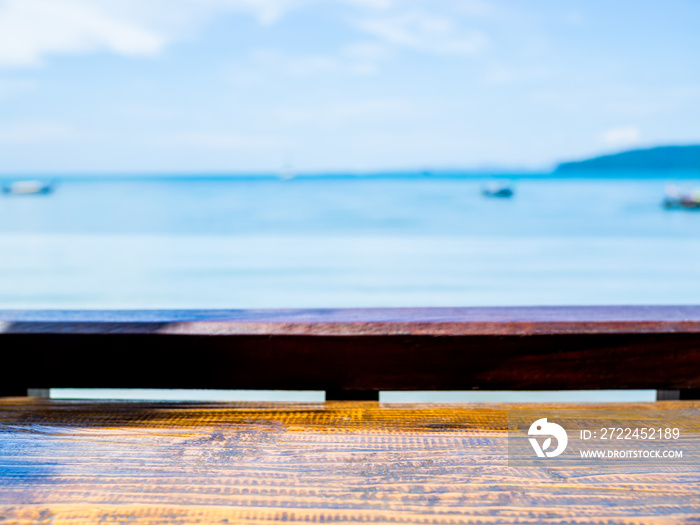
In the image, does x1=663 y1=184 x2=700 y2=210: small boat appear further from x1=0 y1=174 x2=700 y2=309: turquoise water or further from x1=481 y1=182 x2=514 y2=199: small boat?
x1=481 y1=182 x2=514 y2=199: small boat

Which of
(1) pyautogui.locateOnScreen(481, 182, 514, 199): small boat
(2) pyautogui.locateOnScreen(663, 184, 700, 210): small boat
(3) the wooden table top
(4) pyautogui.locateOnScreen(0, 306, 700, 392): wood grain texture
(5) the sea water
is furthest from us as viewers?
(1) pyautogui.locateOnScreen(481, 182, 514, 199): small boat

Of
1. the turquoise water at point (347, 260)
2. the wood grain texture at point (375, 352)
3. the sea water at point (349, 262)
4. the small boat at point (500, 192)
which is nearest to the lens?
the wood grain texture at point (375, 352)

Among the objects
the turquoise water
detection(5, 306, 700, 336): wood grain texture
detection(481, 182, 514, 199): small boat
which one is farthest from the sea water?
detection(481, 182, 514, 199): small boat

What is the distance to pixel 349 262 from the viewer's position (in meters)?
11.1

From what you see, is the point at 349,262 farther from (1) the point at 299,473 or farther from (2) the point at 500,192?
(2) the point at 500,192

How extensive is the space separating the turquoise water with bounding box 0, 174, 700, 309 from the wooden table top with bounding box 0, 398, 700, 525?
6.53 meters

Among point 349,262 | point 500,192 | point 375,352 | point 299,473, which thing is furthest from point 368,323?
point 500,192

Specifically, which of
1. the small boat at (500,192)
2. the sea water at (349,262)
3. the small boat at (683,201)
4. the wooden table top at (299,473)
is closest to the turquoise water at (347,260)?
the sea water at (349,262)

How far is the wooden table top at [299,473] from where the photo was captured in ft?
1.47

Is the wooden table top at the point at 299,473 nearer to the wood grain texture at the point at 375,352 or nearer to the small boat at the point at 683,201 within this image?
the wood grain texture at the point at 375,352

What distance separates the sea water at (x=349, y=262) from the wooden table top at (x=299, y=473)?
1396 millimetres

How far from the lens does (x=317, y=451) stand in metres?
0.56

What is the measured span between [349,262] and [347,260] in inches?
10.1

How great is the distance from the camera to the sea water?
24.7ft
